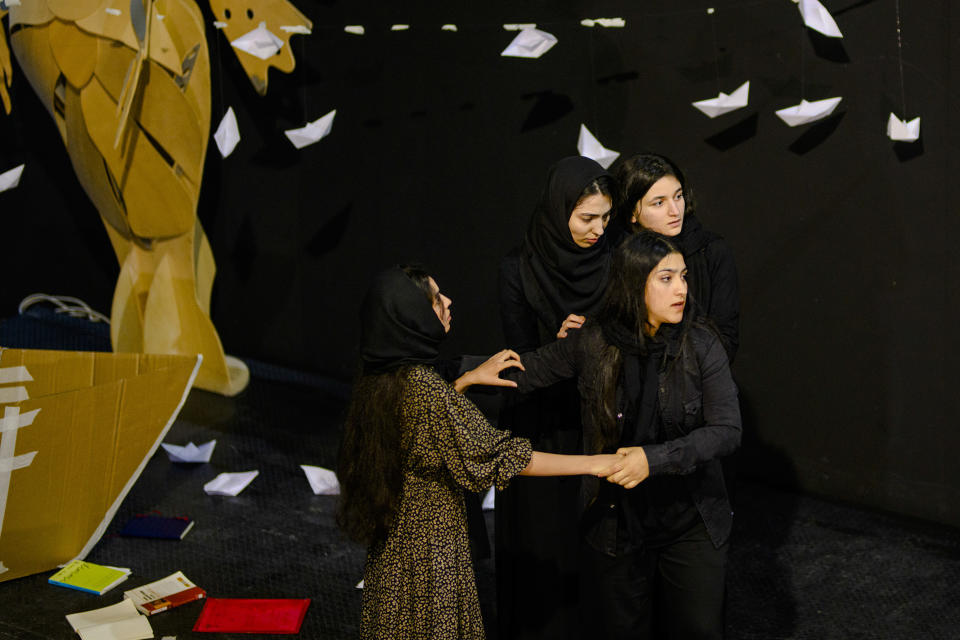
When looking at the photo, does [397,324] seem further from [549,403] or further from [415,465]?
[549,403]

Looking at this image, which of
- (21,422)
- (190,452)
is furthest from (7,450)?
(190,452)

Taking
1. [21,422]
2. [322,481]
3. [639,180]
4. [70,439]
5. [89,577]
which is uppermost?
[639,180]

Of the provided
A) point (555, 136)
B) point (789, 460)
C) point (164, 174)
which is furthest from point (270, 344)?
point (789, 460)

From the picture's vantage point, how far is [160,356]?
390cm

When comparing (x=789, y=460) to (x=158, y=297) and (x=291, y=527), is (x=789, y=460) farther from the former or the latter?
(x=158, y=297)

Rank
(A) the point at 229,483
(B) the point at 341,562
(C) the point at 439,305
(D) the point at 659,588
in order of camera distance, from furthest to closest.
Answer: (A) the point at 229,483
(B) the point at 341,562
(D) the point at 659,588
(C) the point at 439,305

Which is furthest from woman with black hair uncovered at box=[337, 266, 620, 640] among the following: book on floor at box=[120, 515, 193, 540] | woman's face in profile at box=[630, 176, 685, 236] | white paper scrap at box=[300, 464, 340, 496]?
white paper scrap at box=[300, 464, 340, 496]

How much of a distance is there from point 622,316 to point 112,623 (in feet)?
6.25

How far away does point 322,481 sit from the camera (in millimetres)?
4352

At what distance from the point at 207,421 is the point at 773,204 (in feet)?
8.92

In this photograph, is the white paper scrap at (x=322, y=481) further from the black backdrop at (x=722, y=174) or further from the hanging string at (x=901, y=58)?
the hanging string at (x=901, y=58)

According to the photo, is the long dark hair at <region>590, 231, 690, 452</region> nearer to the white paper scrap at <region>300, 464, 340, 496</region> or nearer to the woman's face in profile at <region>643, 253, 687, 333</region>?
the woman's face in profile at <region>643, 253, 687, 333</region>

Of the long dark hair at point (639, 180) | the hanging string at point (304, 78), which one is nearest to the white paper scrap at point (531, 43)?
the long dark hair at point (639, 180)

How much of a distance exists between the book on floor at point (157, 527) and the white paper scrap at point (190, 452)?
545 mm
